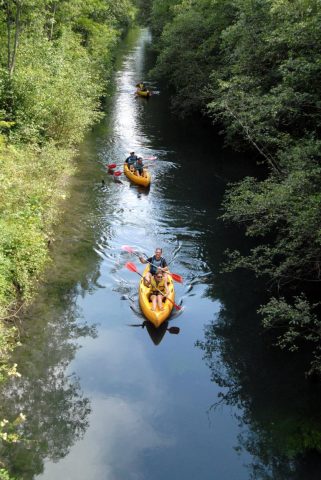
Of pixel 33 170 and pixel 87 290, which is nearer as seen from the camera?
pixel 87 290

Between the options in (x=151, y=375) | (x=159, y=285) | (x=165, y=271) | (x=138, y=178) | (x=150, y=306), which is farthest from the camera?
(x=138, y=178)

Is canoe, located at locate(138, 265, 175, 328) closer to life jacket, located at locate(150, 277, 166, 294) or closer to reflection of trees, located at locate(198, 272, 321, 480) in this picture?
life jacket, located at locate(150, 277, 166, 294)

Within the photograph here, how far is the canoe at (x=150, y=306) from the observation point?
34.1 feet

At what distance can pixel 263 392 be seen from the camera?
889 cm

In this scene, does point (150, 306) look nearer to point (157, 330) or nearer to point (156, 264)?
point (157, 330)

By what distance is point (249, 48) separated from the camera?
15.2m

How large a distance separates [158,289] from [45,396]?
3.73 metres

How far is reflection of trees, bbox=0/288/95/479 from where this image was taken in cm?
739

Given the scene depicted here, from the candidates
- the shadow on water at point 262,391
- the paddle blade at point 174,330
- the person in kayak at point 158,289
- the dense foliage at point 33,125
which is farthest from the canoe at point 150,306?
the dense foliage at point 33,125

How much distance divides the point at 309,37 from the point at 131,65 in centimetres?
3470

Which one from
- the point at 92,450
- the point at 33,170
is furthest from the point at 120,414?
the point at 33,170

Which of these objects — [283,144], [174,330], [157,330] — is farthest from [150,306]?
[283,144]

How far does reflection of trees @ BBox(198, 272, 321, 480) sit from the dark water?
0.07 feet

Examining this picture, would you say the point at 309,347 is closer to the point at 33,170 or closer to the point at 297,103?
the point at 297,103
